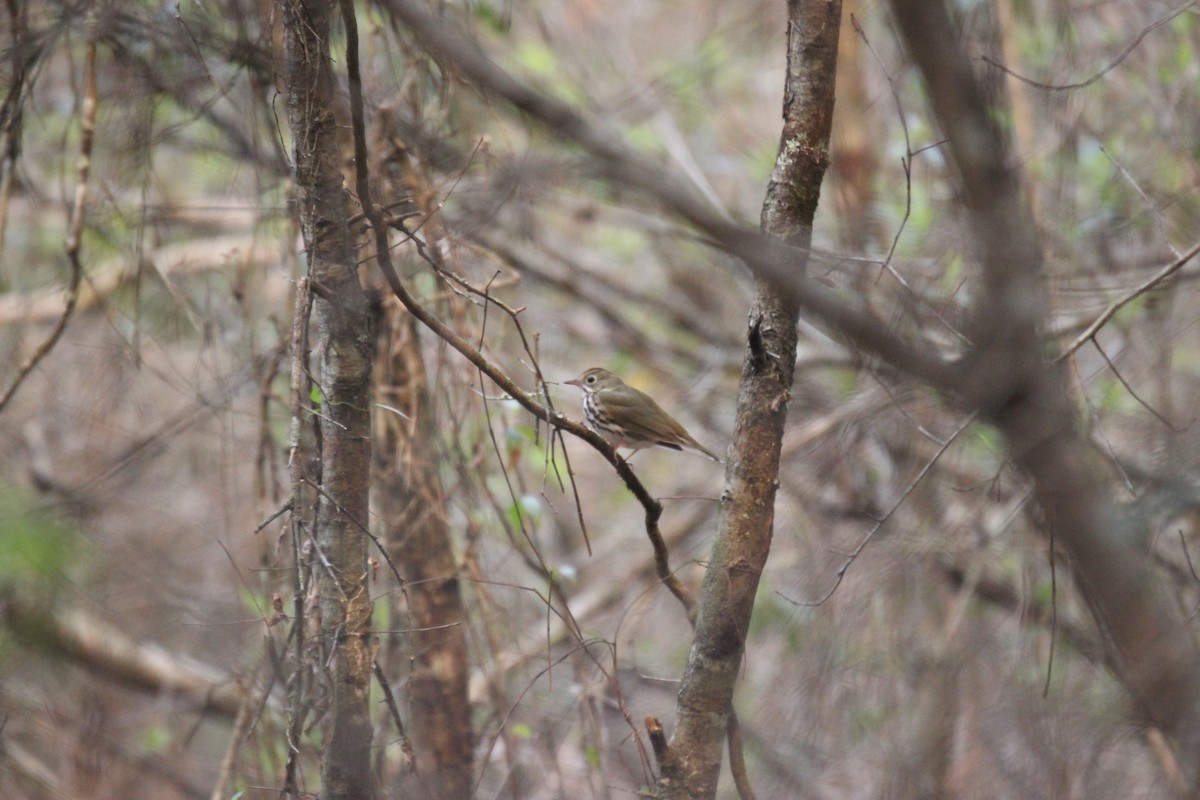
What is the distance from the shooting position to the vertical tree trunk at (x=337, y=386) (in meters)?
2.57

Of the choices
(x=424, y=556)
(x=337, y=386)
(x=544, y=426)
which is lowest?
(x=337, y=386)

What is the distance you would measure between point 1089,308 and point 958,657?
1.42m

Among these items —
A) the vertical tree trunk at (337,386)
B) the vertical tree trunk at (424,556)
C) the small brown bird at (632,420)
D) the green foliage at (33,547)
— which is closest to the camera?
the green foliage at (33,547)

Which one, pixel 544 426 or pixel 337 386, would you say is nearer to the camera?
pixel 337 386

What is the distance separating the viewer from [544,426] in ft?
19.3

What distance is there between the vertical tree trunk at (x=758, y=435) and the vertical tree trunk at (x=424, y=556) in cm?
159

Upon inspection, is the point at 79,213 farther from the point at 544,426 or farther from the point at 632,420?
the point at 544,426

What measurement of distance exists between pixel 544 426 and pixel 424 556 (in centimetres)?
152

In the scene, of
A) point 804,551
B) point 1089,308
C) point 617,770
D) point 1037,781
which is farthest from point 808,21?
point 617,770

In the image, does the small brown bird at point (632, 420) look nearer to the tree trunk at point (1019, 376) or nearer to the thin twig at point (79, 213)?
the thin twig at point (79, 213)

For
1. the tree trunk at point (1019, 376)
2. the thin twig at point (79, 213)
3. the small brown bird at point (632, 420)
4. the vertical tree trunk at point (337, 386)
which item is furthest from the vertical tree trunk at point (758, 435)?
the thin twig at point (79, 213)

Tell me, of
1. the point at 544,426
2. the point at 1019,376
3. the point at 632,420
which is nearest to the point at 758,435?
the point at 1019,376

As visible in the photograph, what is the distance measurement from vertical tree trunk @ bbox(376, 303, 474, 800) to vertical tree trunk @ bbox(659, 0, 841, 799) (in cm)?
159

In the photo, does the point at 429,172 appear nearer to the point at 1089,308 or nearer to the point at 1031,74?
the point at 1089,308
